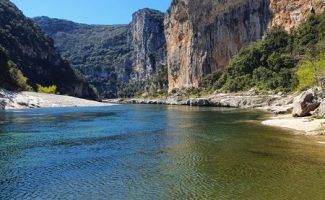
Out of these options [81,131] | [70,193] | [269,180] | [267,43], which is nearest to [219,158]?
[269,180]

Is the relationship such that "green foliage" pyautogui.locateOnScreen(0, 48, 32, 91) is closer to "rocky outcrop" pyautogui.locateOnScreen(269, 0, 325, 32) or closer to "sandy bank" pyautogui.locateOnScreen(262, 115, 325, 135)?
"rocky outcrop" pyautogui.locateOnScreen(269, 0, 325, 32)

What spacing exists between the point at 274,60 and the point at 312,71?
148ft

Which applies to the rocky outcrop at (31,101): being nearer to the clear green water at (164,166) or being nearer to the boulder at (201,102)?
the boulder at (201,102)

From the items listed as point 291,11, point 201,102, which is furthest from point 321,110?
point 291,11

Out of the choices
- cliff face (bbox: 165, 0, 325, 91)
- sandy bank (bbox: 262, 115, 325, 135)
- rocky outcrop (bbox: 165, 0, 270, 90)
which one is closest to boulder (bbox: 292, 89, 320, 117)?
sandy bank (bbox: 262, 115, 325, 135)

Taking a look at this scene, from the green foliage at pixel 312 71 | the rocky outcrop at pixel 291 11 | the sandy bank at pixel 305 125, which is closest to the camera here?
the sandy bank at pixel 305 125

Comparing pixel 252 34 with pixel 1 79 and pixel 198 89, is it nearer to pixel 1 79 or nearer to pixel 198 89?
pixel 198 89

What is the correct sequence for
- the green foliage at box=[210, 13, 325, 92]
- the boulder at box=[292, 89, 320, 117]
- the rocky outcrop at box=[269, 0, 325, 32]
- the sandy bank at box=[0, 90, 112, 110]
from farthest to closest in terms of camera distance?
the rocky outcrop at box=[269, 0, 325, 32] → the sandy bank at box=[0, 90, 112, 110] → the green foliage at box=[210, 13, 325, 92] → the boulder at box=[292, 89, 320, 117]

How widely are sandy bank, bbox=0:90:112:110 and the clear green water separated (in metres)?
67.8

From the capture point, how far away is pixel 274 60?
125 metres

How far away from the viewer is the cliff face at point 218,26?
491ft

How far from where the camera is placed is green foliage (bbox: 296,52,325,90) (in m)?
73.3

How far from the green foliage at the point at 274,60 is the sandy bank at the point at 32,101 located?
178 ft

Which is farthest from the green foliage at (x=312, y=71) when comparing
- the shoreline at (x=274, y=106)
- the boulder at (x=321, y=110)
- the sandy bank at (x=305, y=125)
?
the sandy bank at (x=305, y=125)
